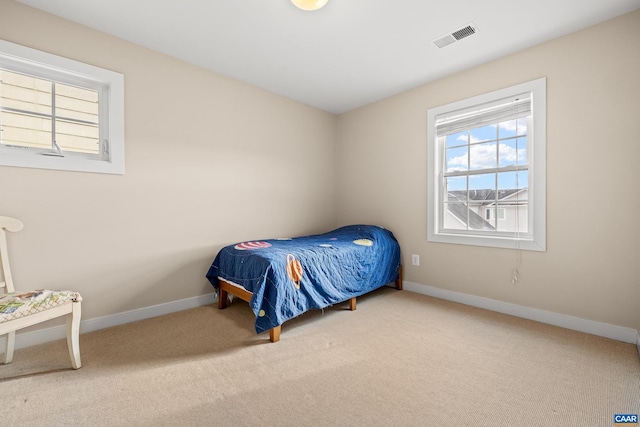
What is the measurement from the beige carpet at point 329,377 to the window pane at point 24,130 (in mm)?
1482

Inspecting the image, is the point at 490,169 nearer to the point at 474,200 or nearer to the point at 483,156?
the point at 483,156

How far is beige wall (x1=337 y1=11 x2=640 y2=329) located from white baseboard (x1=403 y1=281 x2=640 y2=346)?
0.04 metres

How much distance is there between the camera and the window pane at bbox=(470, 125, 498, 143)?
2.67 m

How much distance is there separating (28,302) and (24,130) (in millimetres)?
1335

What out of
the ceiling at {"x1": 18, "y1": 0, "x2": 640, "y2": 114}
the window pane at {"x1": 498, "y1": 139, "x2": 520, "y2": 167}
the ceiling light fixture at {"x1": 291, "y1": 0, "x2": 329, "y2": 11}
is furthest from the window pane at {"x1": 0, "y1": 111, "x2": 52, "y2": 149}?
the window pane at {"x1": 498, "y1": 139, "x2": 520, "y2": 167}

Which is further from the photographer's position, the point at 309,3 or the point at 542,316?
the point at 542,316

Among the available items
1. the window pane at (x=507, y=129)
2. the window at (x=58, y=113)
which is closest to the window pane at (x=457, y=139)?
the window pane at (x=507, y=129)

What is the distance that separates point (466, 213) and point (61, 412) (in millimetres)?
3350

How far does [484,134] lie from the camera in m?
2.74

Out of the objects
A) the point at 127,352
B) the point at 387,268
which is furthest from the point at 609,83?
the point at 127,352

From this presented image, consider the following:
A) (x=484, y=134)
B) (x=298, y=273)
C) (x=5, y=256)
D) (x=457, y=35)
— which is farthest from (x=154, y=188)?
(x=484, y=134)

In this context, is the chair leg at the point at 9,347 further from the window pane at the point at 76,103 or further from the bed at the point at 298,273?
the window pane at the point at 76,103

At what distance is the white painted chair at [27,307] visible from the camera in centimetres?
143

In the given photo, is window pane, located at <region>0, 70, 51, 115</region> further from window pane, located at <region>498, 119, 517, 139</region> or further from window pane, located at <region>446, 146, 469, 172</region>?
window pane, located at <region>498, 119, 517, 139</region>
